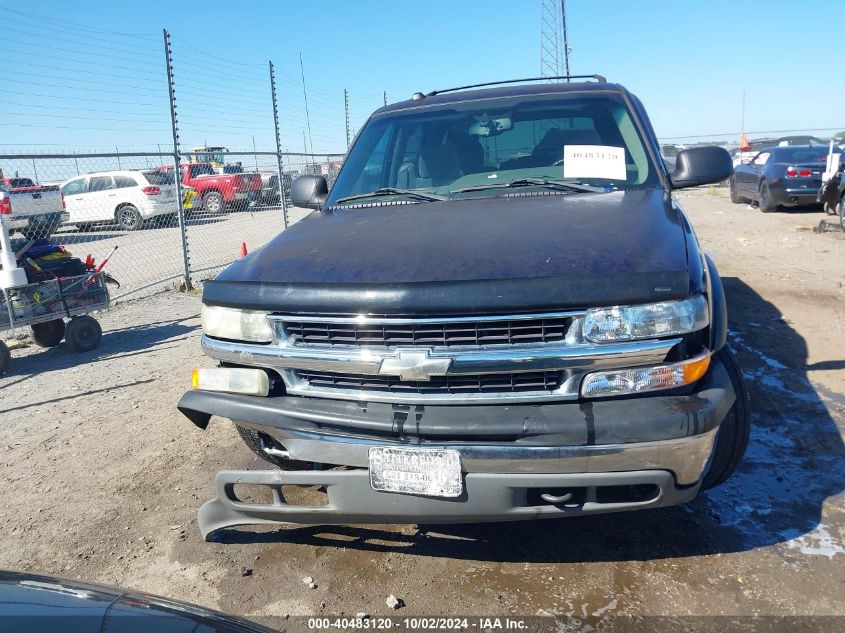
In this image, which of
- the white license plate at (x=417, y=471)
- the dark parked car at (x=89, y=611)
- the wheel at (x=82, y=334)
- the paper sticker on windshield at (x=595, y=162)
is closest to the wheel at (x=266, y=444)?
the white license plate at (x=417, y=471)

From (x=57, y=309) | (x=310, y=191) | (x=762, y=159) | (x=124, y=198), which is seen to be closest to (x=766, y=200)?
(x=762, y=159)

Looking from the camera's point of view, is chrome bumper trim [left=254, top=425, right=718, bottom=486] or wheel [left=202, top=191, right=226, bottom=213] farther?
wheel [left=202, top=191, right=226, bottom=213]

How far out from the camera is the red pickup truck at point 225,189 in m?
16.6

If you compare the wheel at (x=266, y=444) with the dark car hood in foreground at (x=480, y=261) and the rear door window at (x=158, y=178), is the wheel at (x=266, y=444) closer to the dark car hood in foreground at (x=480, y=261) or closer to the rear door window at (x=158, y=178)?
the dark car hood in foreground at (x=480, y=261)

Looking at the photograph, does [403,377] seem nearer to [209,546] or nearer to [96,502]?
[209,546]

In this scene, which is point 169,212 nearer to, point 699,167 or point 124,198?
point 124,198

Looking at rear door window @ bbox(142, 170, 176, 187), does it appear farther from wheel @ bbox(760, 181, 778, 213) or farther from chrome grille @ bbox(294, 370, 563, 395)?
chrome grille @ bbox(294, 370, 563, 395)

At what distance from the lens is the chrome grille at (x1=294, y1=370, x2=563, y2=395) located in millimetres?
2408

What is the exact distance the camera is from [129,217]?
17.0 metres

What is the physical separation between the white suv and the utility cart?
10.6m

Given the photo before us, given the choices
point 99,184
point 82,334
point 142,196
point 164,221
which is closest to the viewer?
point 82,334

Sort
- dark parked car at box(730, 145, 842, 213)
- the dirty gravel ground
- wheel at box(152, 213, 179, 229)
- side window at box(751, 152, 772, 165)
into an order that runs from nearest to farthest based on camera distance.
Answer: the dirty gravel ground
dark parked car at box(730, 145, 842, 213)
side window at box(751, 152, 772, 165)
wheel at box(152, 213, 179, 229)

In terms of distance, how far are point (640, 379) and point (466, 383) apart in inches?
23.7

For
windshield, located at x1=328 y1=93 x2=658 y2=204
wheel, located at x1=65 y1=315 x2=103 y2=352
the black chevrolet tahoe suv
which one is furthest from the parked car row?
the black chevrolet tahoe suv
